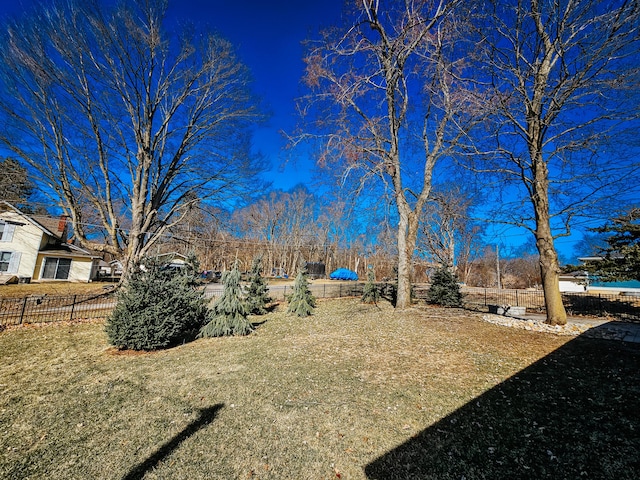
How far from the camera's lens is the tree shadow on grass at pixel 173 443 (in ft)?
8.74

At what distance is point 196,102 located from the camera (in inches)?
537

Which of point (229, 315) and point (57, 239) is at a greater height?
point (57, 239)

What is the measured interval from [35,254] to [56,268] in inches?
75.8

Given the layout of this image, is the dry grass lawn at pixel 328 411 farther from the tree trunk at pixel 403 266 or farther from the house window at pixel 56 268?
the house window at pixel 56 268

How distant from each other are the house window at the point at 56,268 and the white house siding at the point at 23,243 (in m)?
1.02

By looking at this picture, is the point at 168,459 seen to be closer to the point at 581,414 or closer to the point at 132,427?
the point at 132,427

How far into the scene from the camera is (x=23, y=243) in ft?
69.5

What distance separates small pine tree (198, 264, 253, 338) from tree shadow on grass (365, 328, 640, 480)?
20.2 ft

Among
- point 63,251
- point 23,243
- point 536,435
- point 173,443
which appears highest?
point 23,243

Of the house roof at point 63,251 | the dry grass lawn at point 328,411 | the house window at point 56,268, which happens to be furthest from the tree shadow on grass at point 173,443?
the house window at point 56,268

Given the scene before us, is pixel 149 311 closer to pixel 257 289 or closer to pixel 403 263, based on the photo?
pixel 257 289

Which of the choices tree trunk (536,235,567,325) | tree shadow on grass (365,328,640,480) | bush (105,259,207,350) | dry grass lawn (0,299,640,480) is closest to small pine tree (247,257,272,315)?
bush (105,259,207,350)

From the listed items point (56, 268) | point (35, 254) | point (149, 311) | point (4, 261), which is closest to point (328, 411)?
point (149, 311)

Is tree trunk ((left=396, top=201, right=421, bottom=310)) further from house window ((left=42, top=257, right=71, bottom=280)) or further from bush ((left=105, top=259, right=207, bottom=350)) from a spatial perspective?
house window ((left=42, top=257, right=71, bottom=280))
